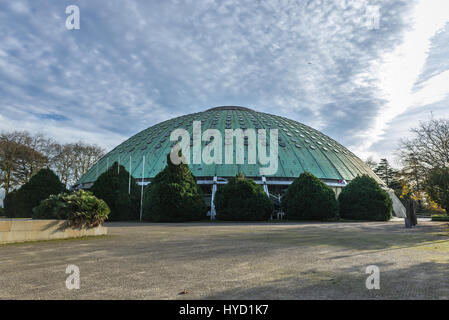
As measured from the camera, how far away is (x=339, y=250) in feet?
30.5

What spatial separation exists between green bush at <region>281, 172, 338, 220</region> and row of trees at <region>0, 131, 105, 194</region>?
41.9 m

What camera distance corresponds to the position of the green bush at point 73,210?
12.9m

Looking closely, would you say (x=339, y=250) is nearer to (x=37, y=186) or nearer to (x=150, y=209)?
(x=150, y=209)

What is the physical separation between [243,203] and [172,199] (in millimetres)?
8399

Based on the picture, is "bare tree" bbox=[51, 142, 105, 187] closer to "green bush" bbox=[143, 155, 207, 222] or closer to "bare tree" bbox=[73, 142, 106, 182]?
"bare tree" bbox=[73, 142, 106, 182]

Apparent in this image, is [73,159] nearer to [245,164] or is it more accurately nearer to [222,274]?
→ [245,164]

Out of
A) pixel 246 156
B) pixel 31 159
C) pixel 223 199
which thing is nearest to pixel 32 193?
pixel 31 159

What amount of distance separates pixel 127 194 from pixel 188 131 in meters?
18.6

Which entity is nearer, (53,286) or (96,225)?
(53,286)

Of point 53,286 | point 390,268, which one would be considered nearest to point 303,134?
point 390,268

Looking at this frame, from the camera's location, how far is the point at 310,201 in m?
32.9

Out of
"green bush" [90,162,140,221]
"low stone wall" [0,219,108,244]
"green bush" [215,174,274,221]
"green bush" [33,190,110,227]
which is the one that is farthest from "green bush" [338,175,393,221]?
"low stone wall" [0,219,108,244]

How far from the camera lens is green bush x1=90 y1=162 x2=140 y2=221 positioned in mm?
34094

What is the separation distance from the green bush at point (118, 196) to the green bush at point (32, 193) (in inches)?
281
